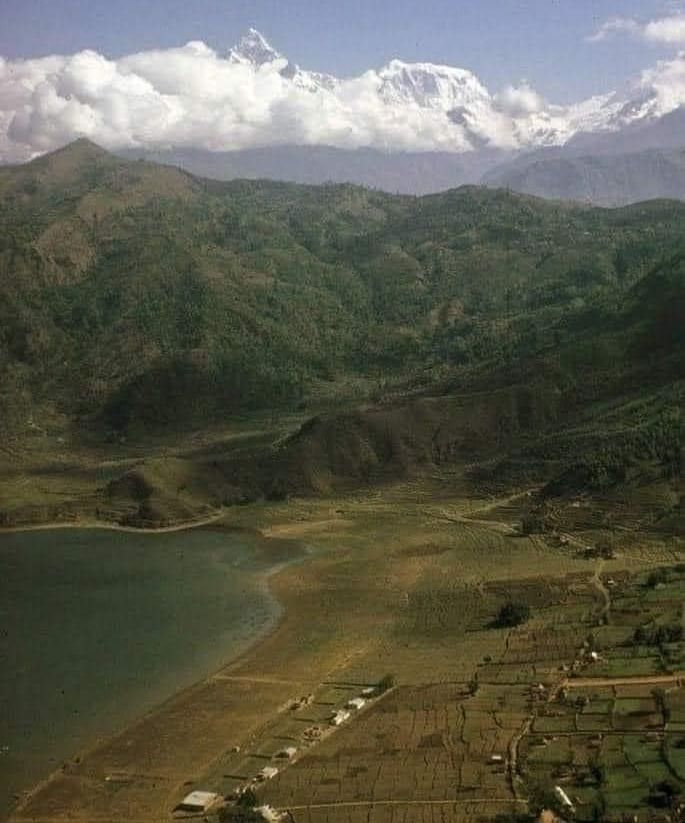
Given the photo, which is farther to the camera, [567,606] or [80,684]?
[567,606]

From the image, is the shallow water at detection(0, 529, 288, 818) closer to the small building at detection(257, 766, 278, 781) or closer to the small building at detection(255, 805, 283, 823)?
the small building at detection(257, 766, 278, 781)

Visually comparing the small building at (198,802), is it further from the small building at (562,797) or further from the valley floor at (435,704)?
the small building at (562,797)

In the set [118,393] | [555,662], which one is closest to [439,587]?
[555,662]

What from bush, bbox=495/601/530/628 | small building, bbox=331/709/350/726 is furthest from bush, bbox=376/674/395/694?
bush, bbox=495/601/530/628

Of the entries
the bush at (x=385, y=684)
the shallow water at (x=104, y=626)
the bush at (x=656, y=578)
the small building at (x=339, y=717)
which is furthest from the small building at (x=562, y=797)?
the bush at (x=656, y=578)

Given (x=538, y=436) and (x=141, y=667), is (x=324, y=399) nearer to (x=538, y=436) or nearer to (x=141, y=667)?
(x=538, y=436)

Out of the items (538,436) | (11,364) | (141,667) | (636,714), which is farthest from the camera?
(11,364)
